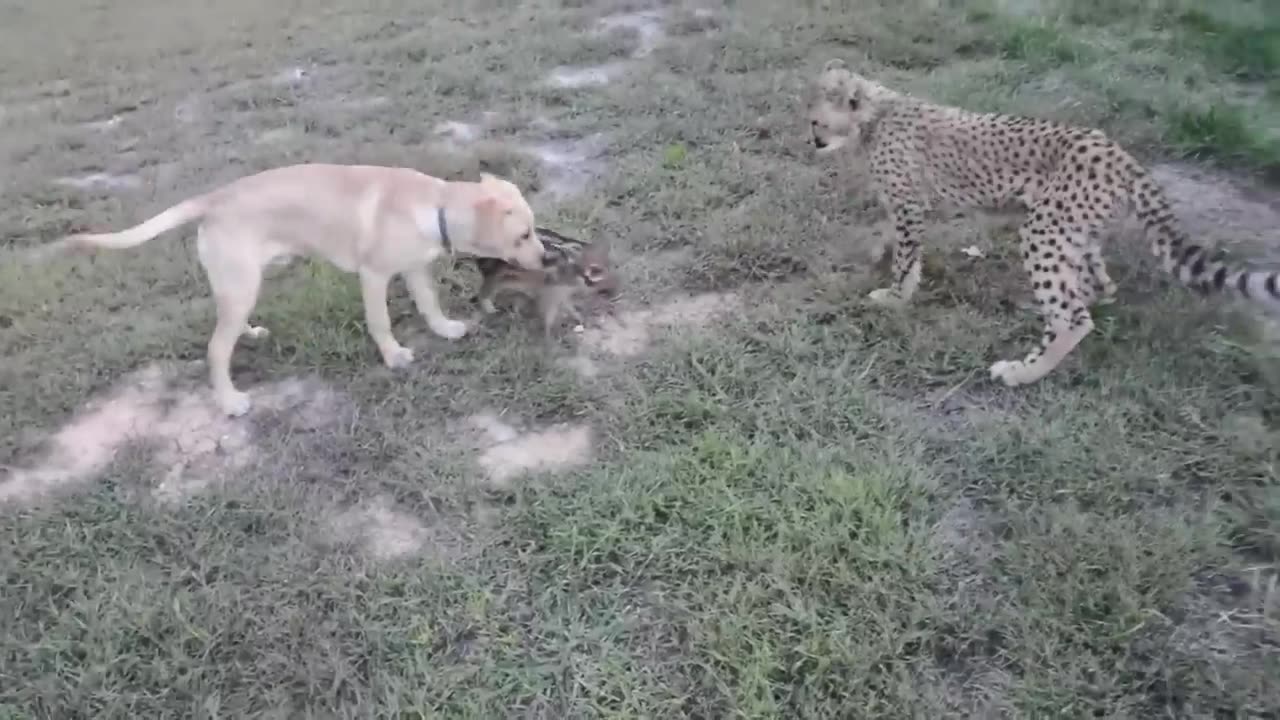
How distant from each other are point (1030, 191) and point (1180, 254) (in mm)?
669

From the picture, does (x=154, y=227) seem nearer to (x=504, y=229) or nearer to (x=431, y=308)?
(x=431, y=308)

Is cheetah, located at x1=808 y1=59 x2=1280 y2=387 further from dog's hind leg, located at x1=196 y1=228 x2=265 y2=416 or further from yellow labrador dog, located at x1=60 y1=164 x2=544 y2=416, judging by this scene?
dog's hind leg, located at x1=196 y1=228 x2=265 y2=416

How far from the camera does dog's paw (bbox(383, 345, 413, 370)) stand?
4488mm

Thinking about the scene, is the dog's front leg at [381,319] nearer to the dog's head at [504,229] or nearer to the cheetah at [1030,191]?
the dog's head at [504,229]

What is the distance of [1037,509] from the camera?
3.46 metres

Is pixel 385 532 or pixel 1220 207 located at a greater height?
pixel 1220 207

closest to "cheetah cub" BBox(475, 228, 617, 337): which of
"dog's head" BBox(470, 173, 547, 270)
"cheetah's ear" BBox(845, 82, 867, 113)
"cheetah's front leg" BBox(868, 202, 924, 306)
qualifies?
"dog's head" BBox(470, 173, 547, 270)

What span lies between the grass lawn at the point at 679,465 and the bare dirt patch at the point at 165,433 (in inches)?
0.8

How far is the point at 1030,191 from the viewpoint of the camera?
437 centimetres

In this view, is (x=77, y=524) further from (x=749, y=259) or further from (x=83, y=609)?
(x=749, y=259)

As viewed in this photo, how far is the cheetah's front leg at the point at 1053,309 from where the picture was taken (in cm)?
408

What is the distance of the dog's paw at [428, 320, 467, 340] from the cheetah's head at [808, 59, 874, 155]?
2.12 m

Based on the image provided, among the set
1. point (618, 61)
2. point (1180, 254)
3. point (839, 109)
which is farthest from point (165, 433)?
point (618, 61)

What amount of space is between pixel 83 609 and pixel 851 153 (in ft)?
15.3
